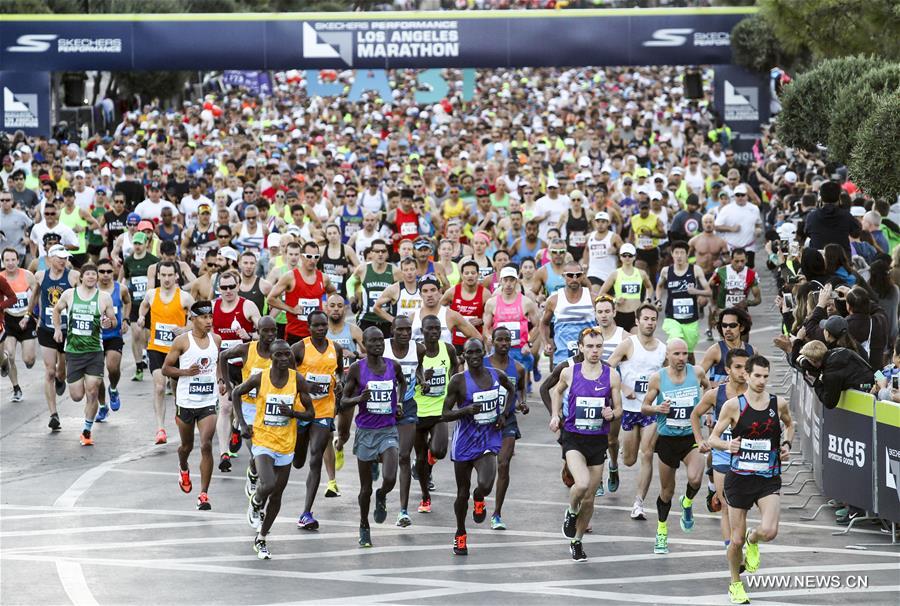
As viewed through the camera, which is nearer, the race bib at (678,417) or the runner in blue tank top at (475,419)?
the runner in blue tank top at (475,419)

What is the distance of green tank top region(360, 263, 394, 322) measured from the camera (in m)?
18.2

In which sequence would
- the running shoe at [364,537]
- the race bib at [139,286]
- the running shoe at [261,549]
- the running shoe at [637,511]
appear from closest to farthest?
the running shoe at [261,549], the running shoe at [364,537], the running shoe at [637,511], the race bib at [139,286]

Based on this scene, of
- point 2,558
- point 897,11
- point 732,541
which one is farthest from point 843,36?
point 2,558

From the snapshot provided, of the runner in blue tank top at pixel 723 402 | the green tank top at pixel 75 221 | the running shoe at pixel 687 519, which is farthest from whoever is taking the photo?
the green tank top at pixel 75 221

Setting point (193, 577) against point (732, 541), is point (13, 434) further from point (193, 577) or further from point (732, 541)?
point (732, 541)

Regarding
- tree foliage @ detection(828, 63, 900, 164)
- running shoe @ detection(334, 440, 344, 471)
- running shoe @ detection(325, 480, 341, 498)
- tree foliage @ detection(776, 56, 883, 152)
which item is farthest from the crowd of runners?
tree foliage @ detection(828, 63, 900, 164)

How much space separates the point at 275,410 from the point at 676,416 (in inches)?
125

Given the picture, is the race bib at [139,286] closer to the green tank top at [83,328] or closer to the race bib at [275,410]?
the green tank top at [83,328]

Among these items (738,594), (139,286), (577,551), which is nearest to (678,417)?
(577,551)

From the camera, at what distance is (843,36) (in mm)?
22594

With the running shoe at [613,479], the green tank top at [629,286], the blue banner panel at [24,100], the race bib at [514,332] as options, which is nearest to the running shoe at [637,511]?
the running shoe at [613,479]

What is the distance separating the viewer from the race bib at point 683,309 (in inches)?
722

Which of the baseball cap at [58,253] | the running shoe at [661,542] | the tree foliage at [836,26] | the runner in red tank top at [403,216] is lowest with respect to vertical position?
the running shoe at [661,542]

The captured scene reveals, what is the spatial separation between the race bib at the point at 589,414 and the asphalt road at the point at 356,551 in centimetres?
103
